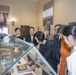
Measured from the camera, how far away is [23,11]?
7602 mm

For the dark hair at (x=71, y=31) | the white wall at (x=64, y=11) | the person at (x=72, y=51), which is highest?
the white wall at (x=64, y=11)

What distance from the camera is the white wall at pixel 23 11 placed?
24.4 ft

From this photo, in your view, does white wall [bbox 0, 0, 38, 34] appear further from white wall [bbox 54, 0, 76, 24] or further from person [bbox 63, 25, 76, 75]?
person [bbox 63, 25, 76, 75]

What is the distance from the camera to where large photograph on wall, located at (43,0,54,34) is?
19.4 ft

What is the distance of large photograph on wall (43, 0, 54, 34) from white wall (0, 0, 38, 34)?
3.95 ft

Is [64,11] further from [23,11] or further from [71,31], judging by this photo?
[71,31]

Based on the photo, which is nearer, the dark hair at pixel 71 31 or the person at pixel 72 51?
the person at pixel 72 51

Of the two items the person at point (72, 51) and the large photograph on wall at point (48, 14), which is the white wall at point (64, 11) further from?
the person at point (72, 51)

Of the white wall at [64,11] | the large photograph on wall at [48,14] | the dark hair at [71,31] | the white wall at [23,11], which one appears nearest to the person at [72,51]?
the dark hair at [71,31]

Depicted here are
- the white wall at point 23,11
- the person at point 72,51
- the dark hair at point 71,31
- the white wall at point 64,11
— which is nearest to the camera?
the person at point 72,51

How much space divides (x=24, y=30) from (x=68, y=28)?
20.6 ft

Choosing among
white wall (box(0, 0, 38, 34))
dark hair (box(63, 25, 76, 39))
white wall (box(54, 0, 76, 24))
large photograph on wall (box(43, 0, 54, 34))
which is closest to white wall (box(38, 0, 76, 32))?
white wall (box(54, 0, 76, 24))

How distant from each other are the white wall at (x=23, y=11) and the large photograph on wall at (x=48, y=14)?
3.95 ft

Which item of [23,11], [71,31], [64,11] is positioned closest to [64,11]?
[64,11]
